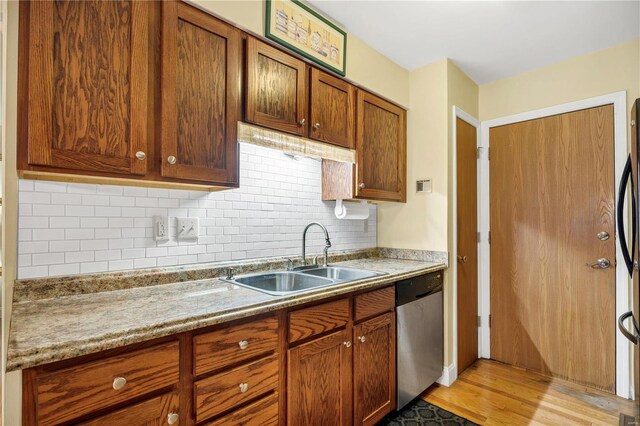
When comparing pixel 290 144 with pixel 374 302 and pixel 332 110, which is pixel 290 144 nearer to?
pixel 332 110

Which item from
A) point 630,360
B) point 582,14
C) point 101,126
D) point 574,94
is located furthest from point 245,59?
point 630,360

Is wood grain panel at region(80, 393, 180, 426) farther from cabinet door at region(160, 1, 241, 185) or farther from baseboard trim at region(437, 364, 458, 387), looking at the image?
baseboard trim at region(437, 364, 458, 387)

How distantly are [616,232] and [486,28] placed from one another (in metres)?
1.69

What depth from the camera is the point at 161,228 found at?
5.32 feet

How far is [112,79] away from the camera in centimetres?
122

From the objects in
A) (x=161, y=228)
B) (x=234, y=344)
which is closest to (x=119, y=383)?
(x=234, y=344)

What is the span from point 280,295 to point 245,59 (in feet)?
3.85

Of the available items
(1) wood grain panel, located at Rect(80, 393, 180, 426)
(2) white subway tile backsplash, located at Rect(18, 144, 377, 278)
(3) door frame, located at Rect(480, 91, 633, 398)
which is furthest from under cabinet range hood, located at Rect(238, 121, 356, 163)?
(3) door frame, located at Rect(480, 91, 633, 398)

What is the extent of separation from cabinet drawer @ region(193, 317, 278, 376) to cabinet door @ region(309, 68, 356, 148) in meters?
1.14

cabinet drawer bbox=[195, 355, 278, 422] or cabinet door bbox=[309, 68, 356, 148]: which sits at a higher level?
cabinet door bbox=[309, 68, 356, 148]

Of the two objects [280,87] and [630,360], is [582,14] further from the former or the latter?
[630,360]

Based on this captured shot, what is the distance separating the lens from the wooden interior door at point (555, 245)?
93.9 inches

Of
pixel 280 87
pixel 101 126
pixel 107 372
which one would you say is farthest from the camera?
pixel 280 87

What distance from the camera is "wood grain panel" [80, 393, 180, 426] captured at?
95 cm
